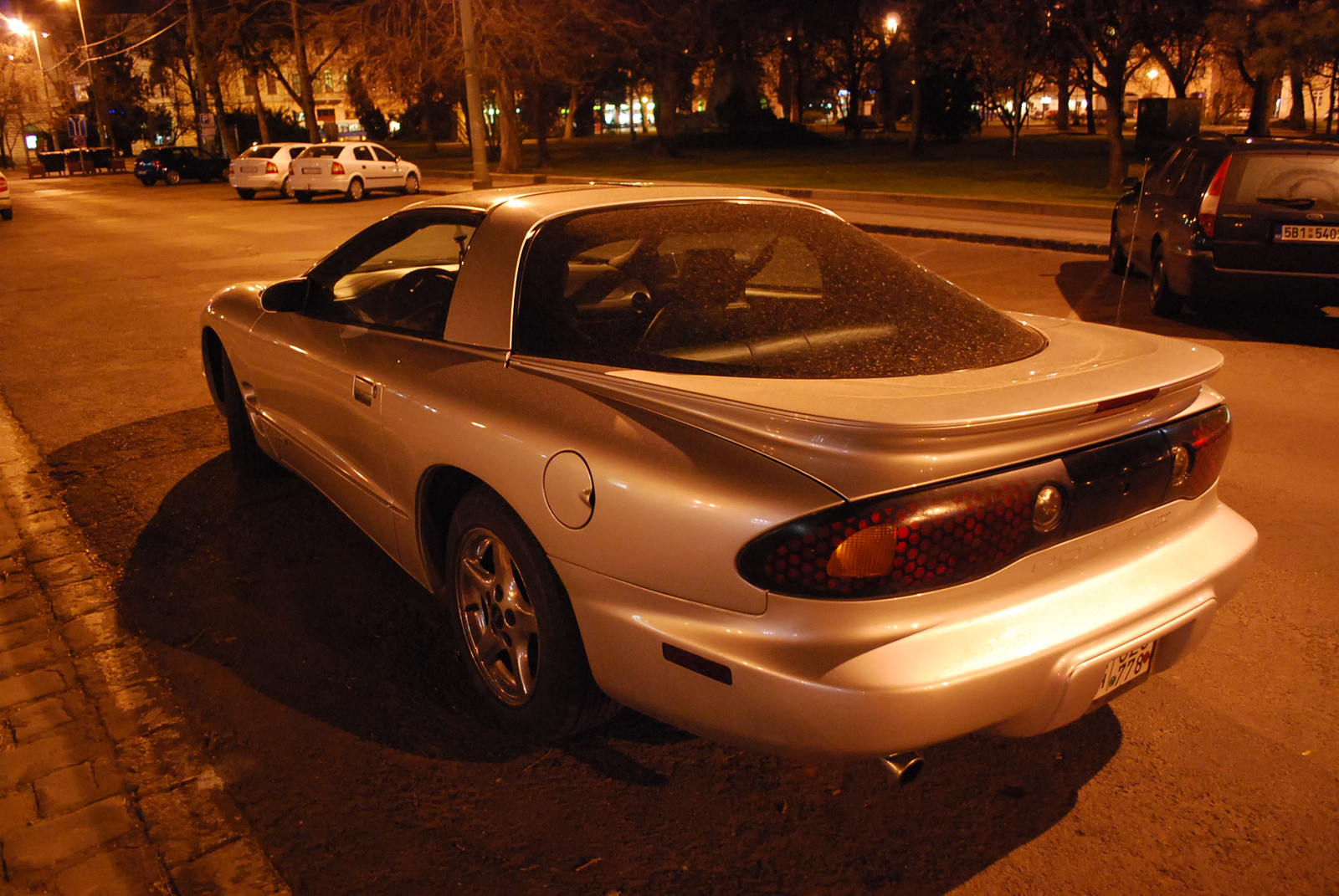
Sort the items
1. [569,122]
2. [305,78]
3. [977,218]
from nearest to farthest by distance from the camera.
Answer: [977,218]
[305,78]
[569,122]

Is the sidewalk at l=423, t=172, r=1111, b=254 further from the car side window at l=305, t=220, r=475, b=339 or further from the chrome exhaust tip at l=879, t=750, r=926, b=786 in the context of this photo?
the chrome exhaust tip at l=879, t=750, r=926, b=786

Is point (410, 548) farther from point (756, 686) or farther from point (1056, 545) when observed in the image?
point (1056, 545)

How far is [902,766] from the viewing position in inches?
96.6

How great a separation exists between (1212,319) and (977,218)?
9.08 meters

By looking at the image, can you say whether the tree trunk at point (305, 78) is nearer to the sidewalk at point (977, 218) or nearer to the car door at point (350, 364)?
the sidewalk at point (977, 218)

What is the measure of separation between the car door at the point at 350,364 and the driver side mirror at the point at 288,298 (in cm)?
4

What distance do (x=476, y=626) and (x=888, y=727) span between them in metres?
1.43

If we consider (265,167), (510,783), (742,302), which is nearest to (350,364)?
(742,302)

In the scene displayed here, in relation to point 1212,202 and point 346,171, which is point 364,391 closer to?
point 1212,202

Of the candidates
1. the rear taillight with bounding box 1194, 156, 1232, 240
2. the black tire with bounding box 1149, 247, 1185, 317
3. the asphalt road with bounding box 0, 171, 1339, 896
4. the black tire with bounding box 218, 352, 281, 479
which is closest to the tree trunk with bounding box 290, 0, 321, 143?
the black tire with bounding box 1149, 247, 1185, 317

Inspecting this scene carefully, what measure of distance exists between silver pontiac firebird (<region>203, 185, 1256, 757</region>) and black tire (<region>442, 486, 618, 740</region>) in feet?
0.04

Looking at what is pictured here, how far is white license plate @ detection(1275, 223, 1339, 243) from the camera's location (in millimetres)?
8227

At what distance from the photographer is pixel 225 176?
143ft

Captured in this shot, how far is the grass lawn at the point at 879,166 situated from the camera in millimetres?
24125
